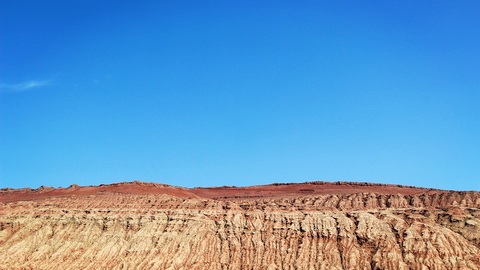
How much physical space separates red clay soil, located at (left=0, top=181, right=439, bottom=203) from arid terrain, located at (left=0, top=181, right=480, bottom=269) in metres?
12.4

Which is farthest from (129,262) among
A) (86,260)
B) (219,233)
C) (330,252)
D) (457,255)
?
(457,255)

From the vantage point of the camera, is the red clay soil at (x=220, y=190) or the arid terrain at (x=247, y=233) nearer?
the arid terrain at (x=247, y=233)

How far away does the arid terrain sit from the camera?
226 feet

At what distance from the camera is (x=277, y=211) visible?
7844 centimetres

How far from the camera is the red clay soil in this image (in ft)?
328

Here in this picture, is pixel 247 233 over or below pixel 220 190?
below

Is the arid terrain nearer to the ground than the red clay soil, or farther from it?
nearer to the ground

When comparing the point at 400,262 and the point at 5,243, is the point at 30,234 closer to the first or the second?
the point at 5,243

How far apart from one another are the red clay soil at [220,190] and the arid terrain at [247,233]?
12447 millimetres

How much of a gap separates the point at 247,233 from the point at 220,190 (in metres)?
38.3

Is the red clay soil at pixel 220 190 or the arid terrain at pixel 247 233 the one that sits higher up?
the red clay soil at pixel 220 190

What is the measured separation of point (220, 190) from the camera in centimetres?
11319

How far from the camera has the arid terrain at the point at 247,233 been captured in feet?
226

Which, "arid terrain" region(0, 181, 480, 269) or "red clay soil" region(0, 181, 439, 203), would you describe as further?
"red clay soil" region(0, 181, 439, 203)
